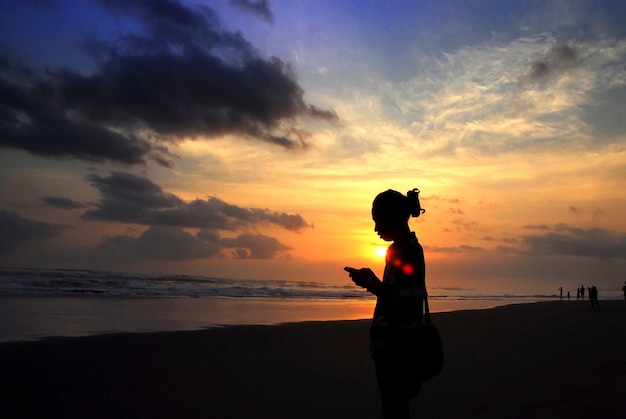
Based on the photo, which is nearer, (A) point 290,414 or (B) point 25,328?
(A) point 290,414

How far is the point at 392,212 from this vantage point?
308 cm

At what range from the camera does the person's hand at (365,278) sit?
9.20 feet

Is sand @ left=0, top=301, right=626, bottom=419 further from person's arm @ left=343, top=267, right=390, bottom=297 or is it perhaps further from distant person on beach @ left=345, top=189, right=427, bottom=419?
person's arm @ left=343, top=267, right=390, bottom=297

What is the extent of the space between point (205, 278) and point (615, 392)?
68.6 m

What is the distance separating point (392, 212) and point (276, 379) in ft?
16.7

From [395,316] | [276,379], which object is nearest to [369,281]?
[395,316]

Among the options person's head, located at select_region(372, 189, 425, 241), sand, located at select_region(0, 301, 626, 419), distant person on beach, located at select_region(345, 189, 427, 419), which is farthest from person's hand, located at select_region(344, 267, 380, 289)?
sand, located at select_region(0, 301, 626, 419)

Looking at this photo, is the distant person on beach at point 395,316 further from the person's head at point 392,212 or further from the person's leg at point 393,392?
the person's head at point 392,212

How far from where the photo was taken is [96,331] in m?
12.6

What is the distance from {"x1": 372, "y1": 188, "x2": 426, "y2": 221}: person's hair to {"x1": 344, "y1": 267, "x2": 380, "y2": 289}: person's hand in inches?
16.1

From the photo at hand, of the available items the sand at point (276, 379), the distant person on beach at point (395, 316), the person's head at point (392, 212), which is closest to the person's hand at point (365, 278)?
the distant person on beach at point (395, 316)

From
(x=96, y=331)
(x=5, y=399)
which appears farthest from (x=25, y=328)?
(x=5, y=399)

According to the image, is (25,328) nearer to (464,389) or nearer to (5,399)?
(5,399)

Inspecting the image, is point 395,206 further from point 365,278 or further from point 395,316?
point 395,316
